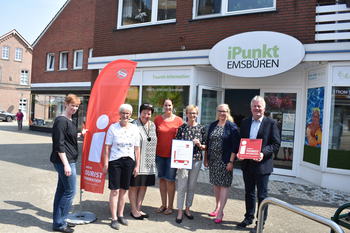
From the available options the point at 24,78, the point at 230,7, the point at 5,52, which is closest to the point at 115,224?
the point at 230,7

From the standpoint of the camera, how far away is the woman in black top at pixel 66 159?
4344mm

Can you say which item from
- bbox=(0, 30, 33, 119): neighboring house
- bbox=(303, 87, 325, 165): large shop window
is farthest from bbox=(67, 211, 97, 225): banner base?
bbox=(0, 30, 33, 119): neighboring house

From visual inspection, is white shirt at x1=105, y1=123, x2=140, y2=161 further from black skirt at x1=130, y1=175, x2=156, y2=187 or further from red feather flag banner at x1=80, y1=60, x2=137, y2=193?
black skirt at x1=130, y1=175, x2=156, y2=187

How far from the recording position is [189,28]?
958 centimetres

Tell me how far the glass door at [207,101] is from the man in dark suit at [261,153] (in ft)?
14.3

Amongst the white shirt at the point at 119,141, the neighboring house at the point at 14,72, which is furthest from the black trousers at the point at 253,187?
the neighboring house at the point at 14,72

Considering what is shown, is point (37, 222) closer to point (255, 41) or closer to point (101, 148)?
point (101, 148)

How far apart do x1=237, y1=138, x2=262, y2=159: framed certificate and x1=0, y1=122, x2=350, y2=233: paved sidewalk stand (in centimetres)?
116

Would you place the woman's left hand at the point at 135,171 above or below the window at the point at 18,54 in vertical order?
below

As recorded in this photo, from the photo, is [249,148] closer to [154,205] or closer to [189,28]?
[154,205]

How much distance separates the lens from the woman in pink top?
5219 mm

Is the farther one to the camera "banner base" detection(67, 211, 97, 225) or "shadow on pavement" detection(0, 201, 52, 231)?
"banner base" detection(67, 211, 97, 225)

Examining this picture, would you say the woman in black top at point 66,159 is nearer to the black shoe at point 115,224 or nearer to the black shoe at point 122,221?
the black shoe at point 115,224

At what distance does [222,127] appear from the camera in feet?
16.6
